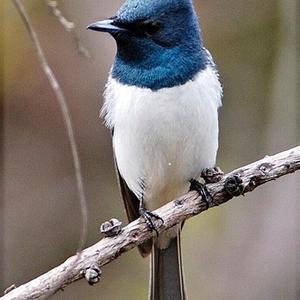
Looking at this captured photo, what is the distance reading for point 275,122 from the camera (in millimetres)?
6160

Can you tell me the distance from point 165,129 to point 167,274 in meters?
0.79

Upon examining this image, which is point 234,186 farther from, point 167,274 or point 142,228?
point 167,274

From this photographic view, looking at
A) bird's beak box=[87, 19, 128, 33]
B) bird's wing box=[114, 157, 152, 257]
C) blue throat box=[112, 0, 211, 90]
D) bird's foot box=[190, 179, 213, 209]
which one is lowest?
bird's foot box=[190, 179, 213, 209]

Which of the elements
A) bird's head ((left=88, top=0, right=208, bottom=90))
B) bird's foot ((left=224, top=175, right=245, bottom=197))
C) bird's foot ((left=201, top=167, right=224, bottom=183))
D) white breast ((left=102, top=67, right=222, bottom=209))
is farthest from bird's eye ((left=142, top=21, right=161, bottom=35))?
bird's foot ((left=224, top=175, right=245, bottom=197))

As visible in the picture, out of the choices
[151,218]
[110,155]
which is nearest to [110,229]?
[151,218]

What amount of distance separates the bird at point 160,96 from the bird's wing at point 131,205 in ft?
0.58

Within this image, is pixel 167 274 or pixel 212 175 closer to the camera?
pixel 212 175

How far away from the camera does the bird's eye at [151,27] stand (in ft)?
16.0

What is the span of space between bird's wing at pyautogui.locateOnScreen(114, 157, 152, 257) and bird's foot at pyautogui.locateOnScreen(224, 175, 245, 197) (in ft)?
2.65

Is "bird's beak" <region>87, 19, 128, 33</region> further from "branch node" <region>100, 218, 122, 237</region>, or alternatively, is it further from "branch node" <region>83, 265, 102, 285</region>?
"branch node" <region>83, 265, 102, 285</region>

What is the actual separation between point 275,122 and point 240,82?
107 cm

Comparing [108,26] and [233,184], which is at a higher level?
[108,26]

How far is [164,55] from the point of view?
4934 millimetres

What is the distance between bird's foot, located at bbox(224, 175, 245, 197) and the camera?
4.49 metres
